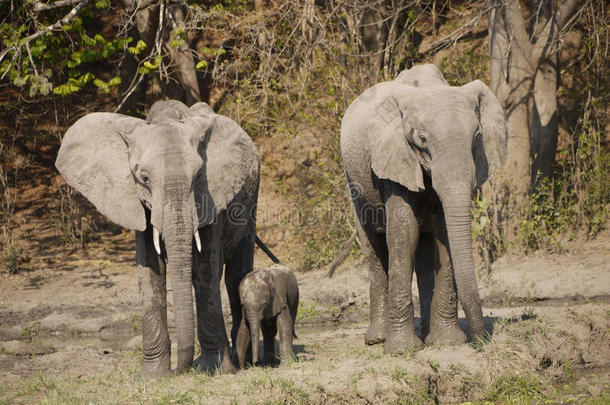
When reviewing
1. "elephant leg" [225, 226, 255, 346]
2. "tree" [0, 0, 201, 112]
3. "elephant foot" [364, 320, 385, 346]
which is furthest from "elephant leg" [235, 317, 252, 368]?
"tree" [0, 0, 201, 112]

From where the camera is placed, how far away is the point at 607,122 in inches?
608

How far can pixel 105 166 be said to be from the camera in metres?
7.48

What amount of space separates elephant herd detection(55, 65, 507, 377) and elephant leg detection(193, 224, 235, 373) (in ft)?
0.04

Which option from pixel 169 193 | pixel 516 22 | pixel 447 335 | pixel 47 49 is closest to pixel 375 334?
pixel 447 335

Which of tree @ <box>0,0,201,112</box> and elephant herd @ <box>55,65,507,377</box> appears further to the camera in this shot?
tree @ <box>0,0,201,112</box>

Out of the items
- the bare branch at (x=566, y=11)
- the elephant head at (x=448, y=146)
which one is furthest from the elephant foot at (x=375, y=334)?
the bare branch at (x=566, y=11)

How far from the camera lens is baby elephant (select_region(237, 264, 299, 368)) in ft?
26.3

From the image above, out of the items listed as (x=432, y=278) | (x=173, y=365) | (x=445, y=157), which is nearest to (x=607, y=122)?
(x=432, y=278)

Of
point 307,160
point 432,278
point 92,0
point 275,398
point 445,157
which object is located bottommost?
point 275,398

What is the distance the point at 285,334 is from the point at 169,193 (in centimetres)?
220

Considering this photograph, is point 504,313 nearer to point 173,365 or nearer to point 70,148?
point 173,365

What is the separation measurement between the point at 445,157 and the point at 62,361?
491 cm

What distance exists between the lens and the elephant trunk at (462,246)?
7234 mm

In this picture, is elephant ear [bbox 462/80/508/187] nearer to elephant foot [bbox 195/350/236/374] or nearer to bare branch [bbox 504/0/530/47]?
elephant foot [bbox 195/350/236/374]
